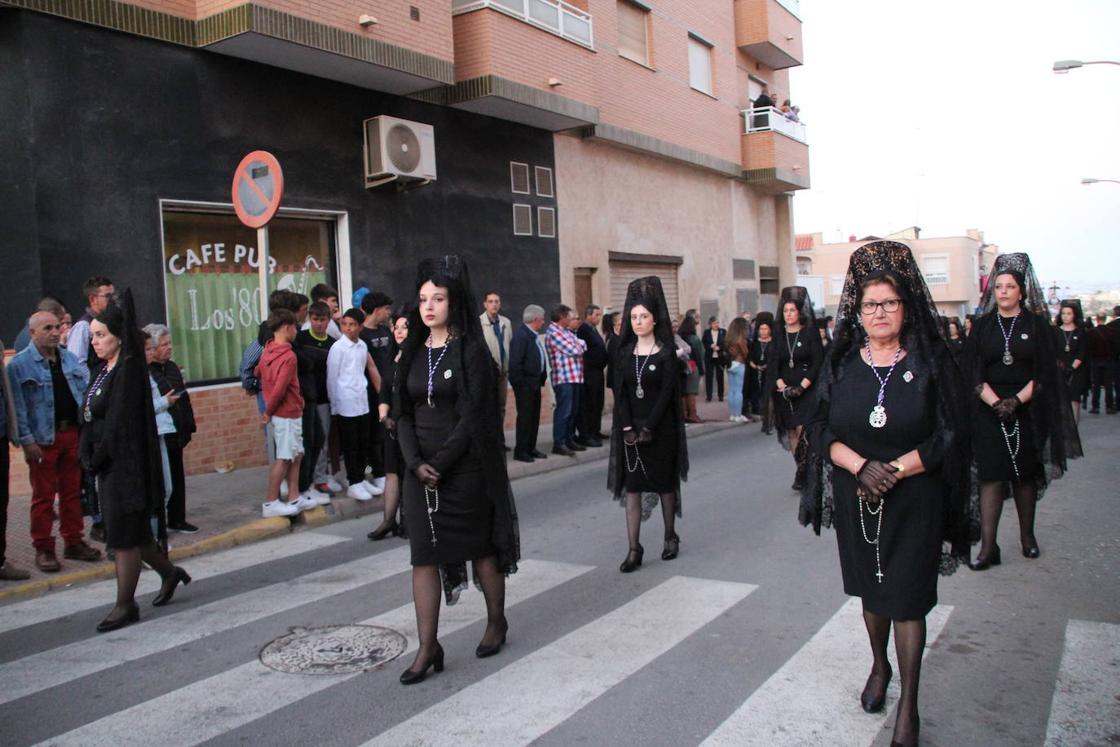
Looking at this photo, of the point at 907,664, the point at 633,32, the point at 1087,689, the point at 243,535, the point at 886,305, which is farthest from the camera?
the point at 633,32

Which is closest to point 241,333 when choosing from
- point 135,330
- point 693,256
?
point 135,330

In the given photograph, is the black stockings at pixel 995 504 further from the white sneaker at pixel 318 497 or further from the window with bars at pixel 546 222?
the window with bars at pixel 546 222

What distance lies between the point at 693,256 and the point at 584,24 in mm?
7070

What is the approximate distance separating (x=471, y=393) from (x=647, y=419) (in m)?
2.28

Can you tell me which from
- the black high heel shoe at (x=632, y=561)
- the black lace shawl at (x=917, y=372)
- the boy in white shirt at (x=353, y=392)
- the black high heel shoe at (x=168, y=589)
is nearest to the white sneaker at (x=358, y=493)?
the boy in white shirt at (x=353, y=392)

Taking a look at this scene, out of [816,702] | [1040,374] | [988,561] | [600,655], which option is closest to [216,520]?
[600,655]

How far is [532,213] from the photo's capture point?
1639 cm

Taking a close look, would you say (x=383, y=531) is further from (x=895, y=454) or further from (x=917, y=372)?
(x=917, y=372)

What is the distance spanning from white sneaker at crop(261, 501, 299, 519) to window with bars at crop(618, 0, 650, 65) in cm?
1351

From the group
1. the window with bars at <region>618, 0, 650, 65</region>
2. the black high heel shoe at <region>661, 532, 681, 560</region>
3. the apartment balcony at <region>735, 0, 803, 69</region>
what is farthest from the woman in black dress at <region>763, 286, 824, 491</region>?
the apartment balcony at <region>735, 0, 803, 69</region>

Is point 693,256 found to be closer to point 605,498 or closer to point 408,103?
point 408,103

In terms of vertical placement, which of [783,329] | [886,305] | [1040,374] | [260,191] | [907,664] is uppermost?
[260,191]

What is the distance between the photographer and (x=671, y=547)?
268 inches

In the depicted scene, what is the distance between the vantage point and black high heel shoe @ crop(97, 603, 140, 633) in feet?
18.2
